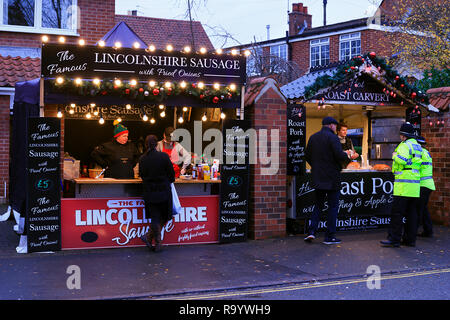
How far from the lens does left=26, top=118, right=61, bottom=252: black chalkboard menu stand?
28.3 feet

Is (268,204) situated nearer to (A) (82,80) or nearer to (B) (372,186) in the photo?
(B) (372,186)

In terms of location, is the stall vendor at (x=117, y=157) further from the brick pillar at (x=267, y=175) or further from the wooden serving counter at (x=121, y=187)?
the brick pillar at (x=267, y=175)

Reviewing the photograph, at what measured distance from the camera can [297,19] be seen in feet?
104

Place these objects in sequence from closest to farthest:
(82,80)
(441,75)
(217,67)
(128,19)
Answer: (82,80), (217,67), (441,75), (128,19)

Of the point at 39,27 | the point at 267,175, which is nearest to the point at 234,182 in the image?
the point at 267,175

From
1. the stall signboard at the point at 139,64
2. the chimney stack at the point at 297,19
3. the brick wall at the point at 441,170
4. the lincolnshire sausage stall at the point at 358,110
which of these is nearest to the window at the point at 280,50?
the chimney stack at the point at 297,19

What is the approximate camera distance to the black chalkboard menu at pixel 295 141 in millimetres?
10312

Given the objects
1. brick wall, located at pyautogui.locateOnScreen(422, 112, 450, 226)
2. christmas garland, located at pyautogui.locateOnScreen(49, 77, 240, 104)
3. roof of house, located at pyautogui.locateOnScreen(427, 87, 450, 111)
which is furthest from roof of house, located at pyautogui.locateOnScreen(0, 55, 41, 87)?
brick wall, located at pyautogui.locateOnScreen(422, 112, 450, 226)

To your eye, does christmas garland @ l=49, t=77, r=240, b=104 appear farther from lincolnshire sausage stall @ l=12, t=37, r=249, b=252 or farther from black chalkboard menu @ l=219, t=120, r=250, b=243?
black chalkboard menu @ l=219, t=120, r=250, b=243

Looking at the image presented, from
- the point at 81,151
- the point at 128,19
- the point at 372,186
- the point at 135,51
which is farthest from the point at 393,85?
the point at 128,19

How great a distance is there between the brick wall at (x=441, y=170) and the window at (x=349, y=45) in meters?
16.2

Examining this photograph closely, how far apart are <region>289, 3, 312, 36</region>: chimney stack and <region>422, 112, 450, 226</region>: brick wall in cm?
2057

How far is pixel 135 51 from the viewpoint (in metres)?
9.00
